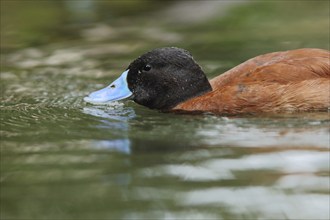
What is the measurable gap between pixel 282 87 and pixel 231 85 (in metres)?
0.43

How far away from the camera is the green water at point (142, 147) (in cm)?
478

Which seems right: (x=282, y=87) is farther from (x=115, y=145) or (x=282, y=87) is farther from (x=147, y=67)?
(x=115, y=145)

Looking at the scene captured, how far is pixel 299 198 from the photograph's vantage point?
4789mm

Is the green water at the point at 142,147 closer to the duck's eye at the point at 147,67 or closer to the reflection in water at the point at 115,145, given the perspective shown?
the reflection in water at the point at 115,145

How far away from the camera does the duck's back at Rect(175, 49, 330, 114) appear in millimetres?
6809

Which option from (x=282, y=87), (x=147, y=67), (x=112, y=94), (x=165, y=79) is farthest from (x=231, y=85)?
(x=112, y=94)

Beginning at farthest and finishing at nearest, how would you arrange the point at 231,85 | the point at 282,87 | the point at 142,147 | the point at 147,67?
the point at 147,67 → the point at 231,85 → the point at 282,87 → the point at 142,147

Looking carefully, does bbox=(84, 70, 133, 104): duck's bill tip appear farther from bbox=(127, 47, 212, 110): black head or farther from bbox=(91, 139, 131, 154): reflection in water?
bbox=(91, 139, 131, 154): reflection in water

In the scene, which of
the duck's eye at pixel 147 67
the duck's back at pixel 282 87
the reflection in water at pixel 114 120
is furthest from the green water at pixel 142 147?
the duck's eye at pixel 147 67

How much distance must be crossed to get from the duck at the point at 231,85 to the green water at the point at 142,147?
14 centimetres

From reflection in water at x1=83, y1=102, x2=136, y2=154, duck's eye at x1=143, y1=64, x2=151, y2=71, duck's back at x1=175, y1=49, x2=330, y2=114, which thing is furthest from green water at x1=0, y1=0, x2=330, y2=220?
duck's eye at x1=143, y1=64, x2=151, y2=71

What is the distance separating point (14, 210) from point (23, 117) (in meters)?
2.54

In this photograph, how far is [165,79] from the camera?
7508mm

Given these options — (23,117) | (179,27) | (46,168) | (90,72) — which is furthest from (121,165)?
(179,27)
